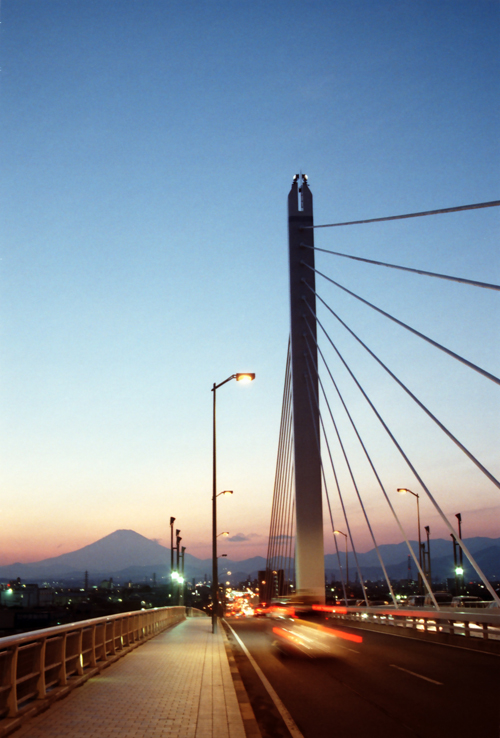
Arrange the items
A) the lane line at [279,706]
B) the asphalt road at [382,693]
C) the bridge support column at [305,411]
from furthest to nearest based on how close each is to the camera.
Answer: the bridge support column at [305,411] < the asphalt road at [382,693] < the lane line at [279,706]

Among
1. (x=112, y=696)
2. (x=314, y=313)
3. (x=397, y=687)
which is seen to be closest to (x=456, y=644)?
(x=397, y=687)

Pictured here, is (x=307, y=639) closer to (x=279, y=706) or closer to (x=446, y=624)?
(x=446, y=624)

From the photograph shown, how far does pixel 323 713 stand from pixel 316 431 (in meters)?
16.4

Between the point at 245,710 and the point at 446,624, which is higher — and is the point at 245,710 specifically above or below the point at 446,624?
above

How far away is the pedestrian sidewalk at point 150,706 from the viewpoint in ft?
25.0

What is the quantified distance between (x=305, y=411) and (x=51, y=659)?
55.0 ft

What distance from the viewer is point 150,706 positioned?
9227mm

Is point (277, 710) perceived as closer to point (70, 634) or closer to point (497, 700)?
point (497, 700)

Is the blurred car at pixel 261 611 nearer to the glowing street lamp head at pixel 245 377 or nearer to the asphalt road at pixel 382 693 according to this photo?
the glowing street lamp head at pixel 245 377

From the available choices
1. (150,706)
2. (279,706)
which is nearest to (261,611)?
(279,706)

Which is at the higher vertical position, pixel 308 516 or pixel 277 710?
pixel 308 516

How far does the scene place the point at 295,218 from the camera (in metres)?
27.8

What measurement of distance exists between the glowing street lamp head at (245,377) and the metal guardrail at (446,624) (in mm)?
8225

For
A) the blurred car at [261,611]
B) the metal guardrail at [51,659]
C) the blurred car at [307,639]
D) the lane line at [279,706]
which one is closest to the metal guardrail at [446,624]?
the blurred car at [307,639]
